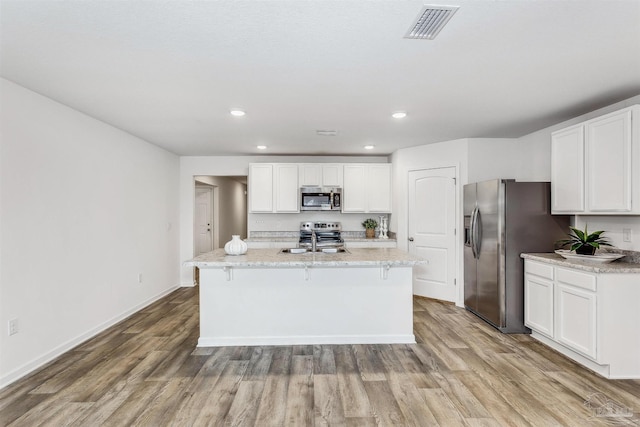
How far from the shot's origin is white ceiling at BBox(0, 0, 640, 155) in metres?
1.79

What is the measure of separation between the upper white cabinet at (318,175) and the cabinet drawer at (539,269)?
3.13m

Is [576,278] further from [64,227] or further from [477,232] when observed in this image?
[64,227]

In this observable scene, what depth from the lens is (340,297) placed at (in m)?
3.53

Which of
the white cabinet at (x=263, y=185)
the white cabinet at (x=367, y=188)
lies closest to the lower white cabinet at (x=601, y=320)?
the white cabinet at (x=367, y=188)

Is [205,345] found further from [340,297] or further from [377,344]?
[377,344]

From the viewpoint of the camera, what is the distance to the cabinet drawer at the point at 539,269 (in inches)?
129

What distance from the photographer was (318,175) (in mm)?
5809

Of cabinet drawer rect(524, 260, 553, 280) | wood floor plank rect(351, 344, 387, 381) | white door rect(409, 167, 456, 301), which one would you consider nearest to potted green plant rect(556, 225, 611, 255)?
cabinet drawer rect(524, 260, 553, 280)

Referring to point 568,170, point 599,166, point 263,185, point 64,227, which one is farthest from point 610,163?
point 64,227

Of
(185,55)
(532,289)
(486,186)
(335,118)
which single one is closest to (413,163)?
(486,186)

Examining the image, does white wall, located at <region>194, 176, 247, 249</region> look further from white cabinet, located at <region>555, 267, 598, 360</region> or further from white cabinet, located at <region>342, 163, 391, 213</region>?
white cabinet, located at <region>555, 267, 598, 360</region>

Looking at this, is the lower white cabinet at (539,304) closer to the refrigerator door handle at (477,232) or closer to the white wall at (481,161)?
the refrigerator door handle at (477,232)

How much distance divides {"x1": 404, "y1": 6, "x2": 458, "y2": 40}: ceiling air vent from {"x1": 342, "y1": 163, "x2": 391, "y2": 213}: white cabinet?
12.6 ft

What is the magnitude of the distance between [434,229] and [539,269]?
1.79 m
